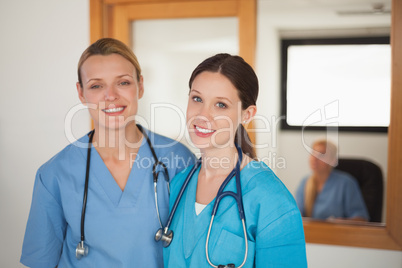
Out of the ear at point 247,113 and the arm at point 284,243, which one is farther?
the ear at point 247,113

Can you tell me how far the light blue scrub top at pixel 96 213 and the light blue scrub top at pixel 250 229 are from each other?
0.11 metres

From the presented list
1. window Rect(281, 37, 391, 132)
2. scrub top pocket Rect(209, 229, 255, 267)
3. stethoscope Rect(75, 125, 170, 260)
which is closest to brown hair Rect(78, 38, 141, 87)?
stethoscope Rect(75, 125, 170, 260)

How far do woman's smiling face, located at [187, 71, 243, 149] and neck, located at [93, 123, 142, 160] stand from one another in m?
0.31

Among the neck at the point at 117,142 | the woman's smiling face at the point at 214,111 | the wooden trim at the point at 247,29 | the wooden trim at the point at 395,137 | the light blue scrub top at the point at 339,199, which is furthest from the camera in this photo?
the light blue scrub top at the point at 339,199

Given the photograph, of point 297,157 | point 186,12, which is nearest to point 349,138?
point 297,157

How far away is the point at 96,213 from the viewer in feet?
3.81

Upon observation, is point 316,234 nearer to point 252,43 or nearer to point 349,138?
point 252,43

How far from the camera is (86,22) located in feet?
5.94

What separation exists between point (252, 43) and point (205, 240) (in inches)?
40.9

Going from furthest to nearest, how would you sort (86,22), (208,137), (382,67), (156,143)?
(382,67), (86,22), (156,143), (208,137)

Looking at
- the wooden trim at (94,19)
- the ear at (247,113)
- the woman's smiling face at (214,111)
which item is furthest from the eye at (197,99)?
the wooden trim at (94,19)

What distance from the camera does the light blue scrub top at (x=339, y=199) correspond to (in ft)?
9.38

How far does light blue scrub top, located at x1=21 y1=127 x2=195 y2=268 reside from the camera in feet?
3.71

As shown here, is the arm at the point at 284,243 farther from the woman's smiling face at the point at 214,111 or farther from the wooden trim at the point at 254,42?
the wooden trim at the point at 254,42
